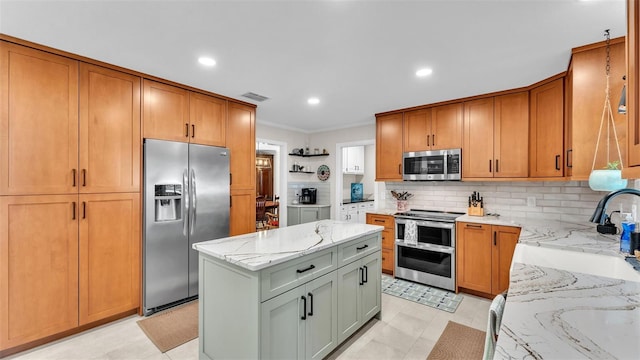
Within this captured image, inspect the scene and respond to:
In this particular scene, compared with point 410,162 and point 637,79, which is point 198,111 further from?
point 637,79

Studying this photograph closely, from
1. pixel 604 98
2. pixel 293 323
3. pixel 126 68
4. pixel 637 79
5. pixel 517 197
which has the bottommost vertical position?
pixel 293 323

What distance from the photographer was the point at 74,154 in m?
2.36

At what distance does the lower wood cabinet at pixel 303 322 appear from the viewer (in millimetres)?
1639

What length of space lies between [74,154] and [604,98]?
14.3 ft

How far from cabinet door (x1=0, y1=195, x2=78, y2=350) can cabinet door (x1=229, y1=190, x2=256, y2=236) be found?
1.50m

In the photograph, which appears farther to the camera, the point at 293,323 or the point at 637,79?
the point at 293,323

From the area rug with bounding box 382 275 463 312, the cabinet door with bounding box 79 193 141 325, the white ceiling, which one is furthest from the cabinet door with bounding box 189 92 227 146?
the area rug with bounding box 382 275 463 312

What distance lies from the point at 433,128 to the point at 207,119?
294 centimetres

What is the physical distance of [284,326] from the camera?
5.62 feet

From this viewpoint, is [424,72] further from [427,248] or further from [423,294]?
[423,294]

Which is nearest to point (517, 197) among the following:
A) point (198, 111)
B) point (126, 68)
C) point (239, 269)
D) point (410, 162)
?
point (410, 162)

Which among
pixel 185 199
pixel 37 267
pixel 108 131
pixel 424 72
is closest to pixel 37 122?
pixel 108 131

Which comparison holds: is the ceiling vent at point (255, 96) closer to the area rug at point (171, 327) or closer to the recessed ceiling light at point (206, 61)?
the recessed ceiling light at point (206, 61)

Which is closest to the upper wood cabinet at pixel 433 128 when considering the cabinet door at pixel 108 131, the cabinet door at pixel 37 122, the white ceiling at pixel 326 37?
the white ceiling at pixel 326 37
